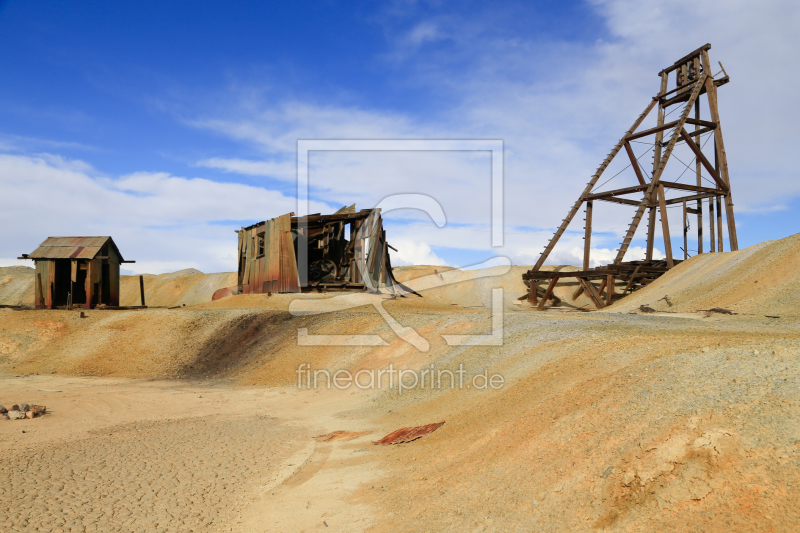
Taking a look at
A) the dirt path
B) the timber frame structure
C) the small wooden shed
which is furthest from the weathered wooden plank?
the small wooden shed

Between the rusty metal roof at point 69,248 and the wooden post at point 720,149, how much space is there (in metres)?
31.4

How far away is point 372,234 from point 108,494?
715 inches

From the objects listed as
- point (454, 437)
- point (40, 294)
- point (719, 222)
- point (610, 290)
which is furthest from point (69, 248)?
point (719, 222)

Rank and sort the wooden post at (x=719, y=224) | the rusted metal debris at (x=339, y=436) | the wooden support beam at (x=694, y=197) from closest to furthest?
the rusted metal debris at (x=339, y=436)
the wooden support beam at (x=694, y=197)
the wooden post at (x=719, y=224)

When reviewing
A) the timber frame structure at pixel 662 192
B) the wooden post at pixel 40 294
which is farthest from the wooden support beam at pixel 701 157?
the wooden post at pixel 40 294

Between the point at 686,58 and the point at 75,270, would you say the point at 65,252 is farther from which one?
the point at 686,58

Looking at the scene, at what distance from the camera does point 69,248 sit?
24438mm

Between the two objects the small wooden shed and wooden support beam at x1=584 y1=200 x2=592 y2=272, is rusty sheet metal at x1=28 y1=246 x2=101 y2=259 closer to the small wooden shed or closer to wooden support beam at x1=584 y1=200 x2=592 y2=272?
the small wooden shed

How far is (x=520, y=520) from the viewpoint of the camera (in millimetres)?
4523

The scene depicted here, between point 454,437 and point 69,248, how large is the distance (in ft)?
81.4

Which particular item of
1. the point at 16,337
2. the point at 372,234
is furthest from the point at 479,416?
the point at 16,337

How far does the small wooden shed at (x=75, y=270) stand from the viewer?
78.3 ft

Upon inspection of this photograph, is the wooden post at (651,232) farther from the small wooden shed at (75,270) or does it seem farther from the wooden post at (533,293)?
the small wooden shed at (75,270)

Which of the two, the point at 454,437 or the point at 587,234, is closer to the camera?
the point at 454,437
